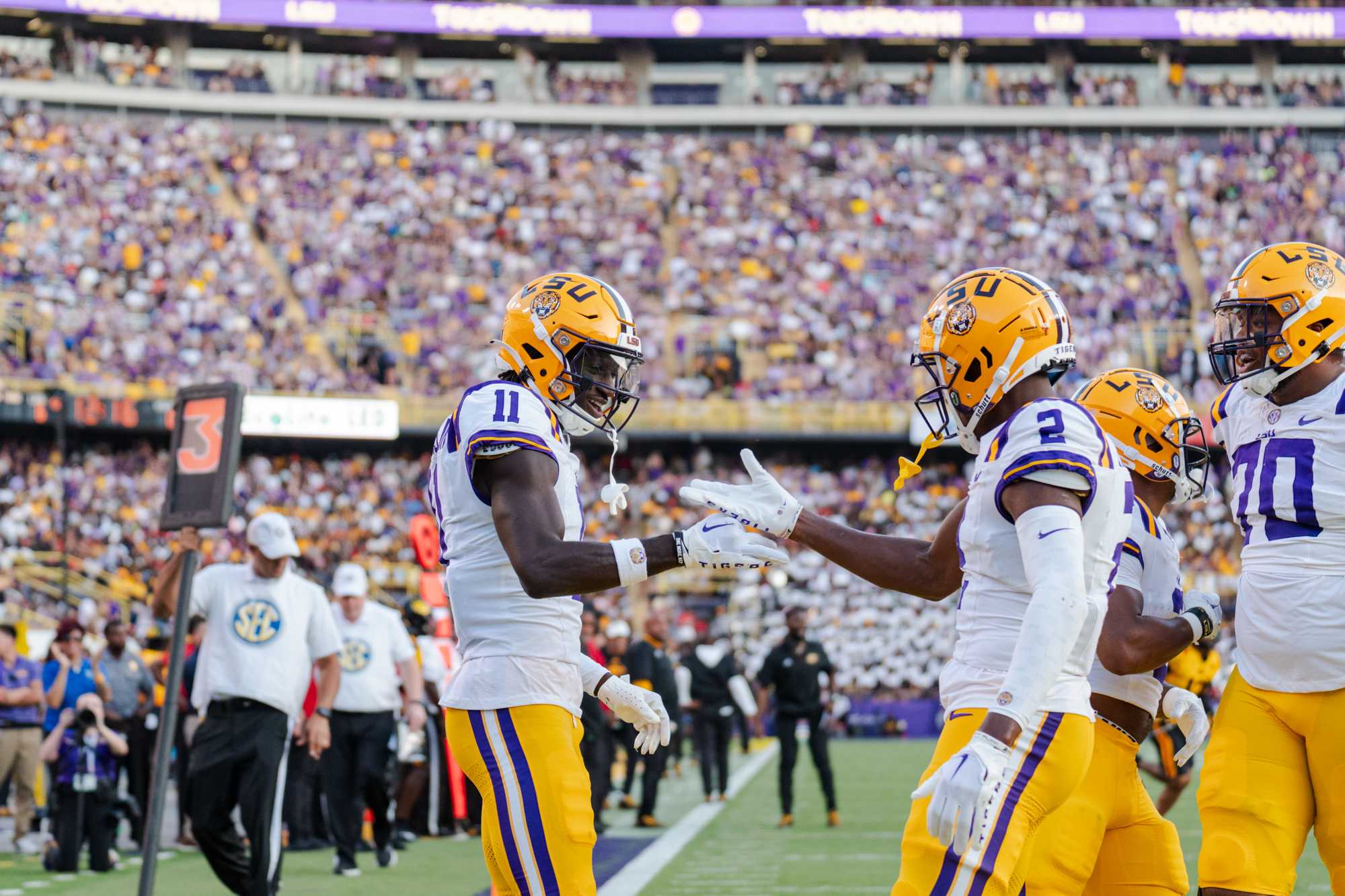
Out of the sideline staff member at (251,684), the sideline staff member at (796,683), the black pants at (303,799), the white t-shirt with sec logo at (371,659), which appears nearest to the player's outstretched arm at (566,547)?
the sideline staff member at (251,684)

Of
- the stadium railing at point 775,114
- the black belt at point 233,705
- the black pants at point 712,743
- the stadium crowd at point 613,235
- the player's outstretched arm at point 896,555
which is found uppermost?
the stadium railing at point 775,114

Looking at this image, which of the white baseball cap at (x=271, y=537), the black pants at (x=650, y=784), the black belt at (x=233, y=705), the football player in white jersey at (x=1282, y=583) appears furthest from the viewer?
the black pants at (x=650, y=784)

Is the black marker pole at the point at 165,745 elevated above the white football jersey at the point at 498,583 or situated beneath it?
situated beneath

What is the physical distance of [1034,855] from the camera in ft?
13.5

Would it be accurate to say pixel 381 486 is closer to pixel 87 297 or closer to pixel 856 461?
pixel 87 297

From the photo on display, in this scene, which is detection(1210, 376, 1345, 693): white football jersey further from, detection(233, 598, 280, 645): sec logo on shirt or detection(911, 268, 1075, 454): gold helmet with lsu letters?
detection(233, 598, 280, 645): sec logo on shirt

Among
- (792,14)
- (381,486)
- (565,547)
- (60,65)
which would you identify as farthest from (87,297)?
(565,547)

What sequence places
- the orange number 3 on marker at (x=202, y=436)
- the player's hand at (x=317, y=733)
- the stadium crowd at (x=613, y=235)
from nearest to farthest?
the orange number 3 on marker at (x=202, y=436) → the player's hand at (x=317, y=733) → the stadium crowd at (x=613, y=235)

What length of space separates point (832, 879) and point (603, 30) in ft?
111

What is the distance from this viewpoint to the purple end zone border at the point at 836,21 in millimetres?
40406

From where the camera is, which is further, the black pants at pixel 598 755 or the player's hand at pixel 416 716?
the black pants at pixel 598 755

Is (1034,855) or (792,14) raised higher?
(792,14)

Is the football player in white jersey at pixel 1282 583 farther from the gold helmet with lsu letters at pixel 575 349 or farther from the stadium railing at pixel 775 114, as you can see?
the stadium railing at pixel 775 114

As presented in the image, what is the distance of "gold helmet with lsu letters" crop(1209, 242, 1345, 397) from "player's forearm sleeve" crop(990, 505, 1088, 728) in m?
1.71
